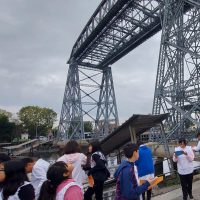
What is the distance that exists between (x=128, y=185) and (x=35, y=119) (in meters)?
66.5

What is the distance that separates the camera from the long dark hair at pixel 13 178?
105 inches

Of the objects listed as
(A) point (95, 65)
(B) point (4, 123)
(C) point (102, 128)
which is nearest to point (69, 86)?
(A) point (95, 65)

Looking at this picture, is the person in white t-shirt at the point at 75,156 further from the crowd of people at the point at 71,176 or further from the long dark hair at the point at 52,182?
the long dark hair at the point at 52,182

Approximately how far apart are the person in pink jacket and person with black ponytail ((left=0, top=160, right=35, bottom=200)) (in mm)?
136

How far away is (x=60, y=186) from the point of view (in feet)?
8.56

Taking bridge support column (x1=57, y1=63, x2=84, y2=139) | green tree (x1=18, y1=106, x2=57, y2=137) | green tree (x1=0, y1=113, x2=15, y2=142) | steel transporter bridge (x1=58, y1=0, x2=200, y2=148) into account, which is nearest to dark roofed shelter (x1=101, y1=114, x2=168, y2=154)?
steel transporter bridge (x1=58, y1=0, x2=200, y2=148)

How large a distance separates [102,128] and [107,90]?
522 cm

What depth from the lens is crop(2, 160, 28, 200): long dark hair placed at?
2679 millimetres

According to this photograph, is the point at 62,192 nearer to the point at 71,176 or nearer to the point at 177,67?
the point at 71,176

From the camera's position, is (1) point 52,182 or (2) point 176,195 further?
(2) point 176,195

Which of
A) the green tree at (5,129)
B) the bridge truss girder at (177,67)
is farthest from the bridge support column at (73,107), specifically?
the green tree at (5,129)

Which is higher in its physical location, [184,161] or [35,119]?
[35,119]

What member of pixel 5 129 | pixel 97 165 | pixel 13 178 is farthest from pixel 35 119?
pixel 13 178

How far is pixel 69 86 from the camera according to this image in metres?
35.7
